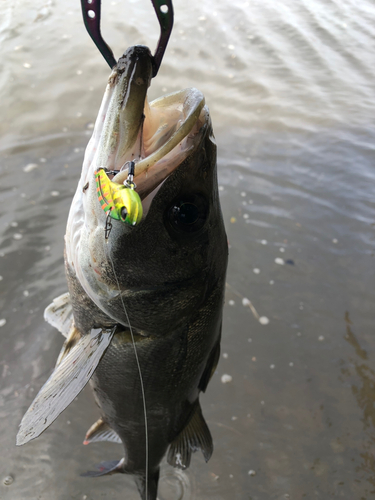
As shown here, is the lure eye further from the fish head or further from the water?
the water

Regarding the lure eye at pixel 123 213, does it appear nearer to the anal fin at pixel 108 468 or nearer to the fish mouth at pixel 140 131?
the fish mouth at pixel 140 131

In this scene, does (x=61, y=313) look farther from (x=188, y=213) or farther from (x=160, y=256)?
(x=188, y=213)

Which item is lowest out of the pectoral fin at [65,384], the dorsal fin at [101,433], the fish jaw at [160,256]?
the dorsal fin at [101,433]

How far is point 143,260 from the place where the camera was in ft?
4.54

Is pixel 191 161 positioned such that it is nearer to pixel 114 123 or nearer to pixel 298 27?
pixel 114 123

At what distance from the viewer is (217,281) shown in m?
1.61

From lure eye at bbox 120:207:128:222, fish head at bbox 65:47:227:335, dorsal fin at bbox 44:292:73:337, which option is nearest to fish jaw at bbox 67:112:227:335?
fish head at bbox 65:47:227:335

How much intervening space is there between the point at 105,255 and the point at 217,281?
0.50 meters

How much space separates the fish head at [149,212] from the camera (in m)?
1.23

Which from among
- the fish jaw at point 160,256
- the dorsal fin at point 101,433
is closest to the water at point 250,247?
the dorsal fin at point 101,433

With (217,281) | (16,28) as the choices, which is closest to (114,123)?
(217,281)

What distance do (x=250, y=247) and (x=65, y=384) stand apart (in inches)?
103

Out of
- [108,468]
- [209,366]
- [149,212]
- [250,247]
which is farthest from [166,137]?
[250,247]

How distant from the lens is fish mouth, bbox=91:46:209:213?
3.95 ft
